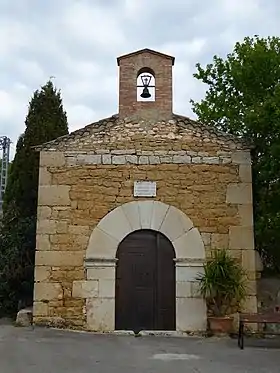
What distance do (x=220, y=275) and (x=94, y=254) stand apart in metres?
2.40

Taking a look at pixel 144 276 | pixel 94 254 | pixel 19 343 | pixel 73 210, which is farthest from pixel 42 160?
pixel 19 343

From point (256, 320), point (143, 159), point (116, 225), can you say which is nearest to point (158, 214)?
point (116, 225)

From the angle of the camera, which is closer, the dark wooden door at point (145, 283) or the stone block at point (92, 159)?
the dark wooden door at point (145, 283)

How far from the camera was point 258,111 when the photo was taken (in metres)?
11.3

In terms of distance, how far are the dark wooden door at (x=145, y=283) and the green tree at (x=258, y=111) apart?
9.03 feet

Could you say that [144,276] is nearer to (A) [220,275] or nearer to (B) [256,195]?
(A) [220,275]

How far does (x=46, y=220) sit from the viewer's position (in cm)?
1038

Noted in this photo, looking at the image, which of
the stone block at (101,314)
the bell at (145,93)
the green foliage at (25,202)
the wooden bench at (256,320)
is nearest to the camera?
the wooden bench at (256,320)

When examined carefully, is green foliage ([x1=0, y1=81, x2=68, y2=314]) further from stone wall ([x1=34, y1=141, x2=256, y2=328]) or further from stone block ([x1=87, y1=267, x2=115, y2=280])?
stone block ([x1=87, y1=267, x2=115, y2=280])

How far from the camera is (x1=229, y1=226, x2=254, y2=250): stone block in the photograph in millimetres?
10219

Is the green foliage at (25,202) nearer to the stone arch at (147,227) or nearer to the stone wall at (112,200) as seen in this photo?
the stone wall at (112,200)

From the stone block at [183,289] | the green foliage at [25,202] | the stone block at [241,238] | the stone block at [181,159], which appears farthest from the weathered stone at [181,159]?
the green foliage at [25,202]

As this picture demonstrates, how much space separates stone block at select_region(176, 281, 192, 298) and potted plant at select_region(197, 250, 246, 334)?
227 mm

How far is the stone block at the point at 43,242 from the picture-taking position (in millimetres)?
10258
